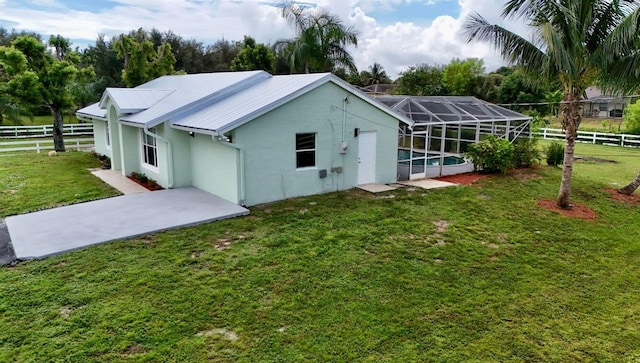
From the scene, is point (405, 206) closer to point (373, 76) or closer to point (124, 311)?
point (124, 311)

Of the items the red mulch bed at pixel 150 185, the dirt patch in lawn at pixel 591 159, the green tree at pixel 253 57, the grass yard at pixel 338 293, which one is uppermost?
the green tree at pixel 253 57

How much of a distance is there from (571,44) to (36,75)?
22120mm

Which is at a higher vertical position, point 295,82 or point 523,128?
point 295,82

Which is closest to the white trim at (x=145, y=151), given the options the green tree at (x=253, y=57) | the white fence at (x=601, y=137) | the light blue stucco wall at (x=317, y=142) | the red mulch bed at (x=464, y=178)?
the light blue stucco wall at (x=317, y=142)

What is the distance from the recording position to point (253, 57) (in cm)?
3133

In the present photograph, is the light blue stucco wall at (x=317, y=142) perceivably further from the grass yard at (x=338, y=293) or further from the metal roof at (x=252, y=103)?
the grass yard at (x=338, y=293)

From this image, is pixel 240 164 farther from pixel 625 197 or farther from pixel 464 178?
pixel 625 197

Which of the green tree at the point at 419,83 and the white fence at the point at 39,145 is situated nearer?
the white fence at the point at 39,145

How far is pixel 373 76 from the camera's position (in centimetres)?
6303

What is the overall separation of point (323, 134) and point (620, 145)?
2593cm

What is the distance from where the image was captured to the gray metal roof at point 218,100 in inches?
481

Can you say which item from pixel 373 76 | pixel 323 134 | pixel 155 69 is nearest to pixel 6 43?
pixel 155 69

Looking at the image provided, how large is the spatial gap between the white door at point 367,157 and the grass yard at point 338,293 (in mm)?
3346

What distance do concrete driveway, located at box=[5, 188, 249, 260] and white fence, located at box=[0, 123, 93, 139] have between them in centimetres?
2052
